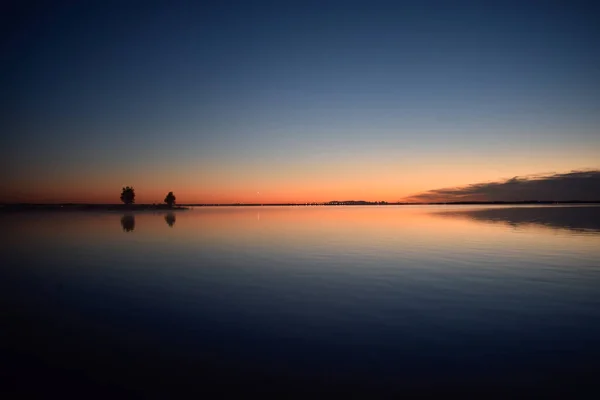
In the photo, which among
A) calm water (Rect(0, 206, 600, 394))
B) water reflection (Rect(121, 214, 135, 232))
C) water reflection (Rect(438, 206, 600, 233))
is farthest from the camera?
water reflection (Rect(121, 214, 135, 232))

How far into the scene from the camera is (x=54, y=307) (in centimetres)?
1675

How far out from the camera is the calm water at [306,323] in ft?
33.2

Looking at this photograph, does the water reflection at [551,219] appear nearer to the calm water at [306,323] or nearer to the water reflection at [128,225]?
the calm water at [306,323]

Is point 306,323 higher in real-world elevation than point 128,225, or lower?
lower

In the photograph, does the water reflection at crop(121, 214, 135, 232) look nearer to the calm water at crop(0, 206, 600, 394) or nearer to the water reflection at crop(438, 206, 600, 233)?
the calm water at crop(0, 206, 600, 394)

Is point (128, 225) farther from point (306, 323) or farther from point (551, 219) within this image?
point (551, 219)

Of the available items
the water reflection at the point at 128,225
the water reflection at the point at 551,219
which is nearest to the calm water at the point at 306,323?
the water reflection at the point at 128,225

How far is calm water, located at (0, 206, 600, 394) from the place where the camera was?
399 inches

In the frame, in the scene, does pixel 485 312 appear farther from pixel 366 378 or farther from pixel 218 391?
pixel 218 391

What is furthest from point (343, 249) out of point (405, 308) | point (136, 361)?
point (136, 361)

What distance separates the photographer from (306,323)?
14445 millimetres

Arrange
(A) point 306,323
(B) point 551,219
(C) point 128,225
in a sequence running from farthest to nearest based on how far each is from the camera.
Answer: (B) point 551,219
(C) point 128,225
(A) point 306,323

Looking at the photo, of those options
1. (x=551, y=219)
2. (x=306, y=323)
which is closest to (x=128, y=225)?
(x=306, y=323)

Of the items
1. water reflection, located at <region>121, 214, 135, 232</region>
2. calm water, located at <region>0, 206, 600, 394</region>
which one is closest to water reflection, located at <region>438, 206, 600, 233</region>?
calm water, located at <region>0, 206, 600, 394</region>
